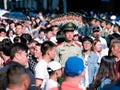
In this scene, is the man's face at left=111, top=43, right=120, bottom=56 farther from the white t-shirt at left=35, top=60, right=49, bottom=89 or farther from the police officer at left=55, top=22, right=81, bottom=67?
the white t-shirt at left=35, top=60, right=49, bottom=89

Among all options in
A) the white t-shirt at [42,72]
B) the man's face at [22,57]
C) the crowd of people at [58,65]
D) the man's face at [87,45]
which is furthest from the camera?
the man's face at [87,45]

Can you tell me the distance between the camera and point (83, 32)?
18.3 meters

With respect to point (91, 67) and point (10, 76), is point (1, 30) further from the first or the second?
point (10, 76)

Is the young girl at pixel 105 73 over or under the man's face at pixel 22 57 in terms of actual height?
under

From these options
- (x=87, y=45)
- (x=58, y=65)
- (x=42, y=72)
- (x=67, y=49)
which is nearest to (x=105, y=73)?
(x=58, y=65)

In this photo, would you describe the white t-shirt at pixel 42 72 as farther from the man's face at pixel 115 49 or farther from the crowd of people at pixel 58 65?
the man's face at pixel 115 49

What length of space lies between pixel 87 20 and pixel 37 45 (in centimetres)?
1113

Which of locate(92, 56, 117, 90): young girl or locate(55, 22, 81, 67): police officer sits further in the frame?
locate(55, 22, 81, 67): police officer

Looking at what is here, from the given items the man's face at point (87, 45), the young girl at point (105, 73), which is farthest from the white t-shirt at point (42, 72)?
the man's face at point (87, 45)

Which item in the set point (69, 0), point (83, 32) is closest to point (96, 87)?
point (83, 32)

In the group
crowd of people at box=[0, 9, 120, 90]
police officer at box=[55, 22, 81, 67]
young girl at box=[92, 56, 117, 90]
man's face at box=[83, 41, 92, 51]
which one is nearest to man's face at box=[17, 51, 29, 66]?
crowd of people at box=[0, 9, 120, 90]

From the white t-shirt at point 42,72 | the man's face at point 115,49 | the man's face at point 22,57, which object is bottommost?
the white t-shirt at point 42,72

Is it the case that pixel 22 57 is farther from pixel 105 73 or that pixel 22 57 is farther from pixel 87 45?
pixel 87 45

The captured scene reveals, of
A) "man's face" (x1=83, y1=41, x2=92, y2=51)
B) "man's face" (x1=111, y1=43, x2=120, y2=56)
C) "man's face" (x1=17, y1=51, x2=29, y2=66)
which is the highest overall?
"man's face" (x1=17, y1=51, x2=29, y2=66)
